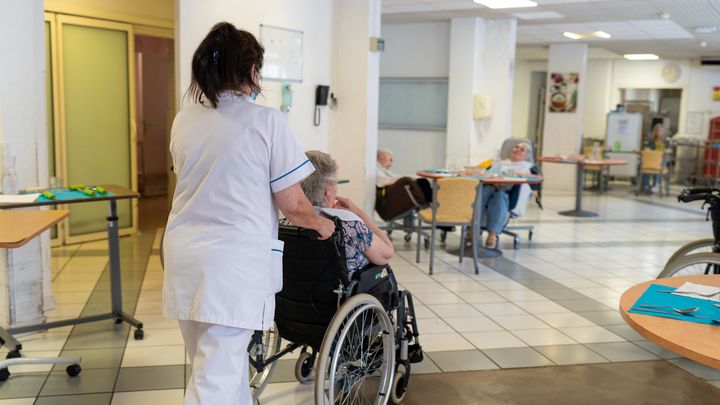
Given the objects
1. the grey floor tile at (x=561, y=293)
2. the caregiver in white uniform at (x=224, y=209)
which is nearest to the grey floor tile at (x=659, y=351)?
the grey floor tile at (x=561, y=293)

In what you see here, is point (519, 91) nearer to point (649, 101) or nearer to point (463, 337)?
point (649, 101)

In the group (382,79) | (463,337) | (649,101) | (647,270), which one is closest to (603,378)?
(463,337)

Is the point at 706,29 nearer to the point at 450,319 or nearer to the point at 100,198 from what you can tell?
the point at 450,319

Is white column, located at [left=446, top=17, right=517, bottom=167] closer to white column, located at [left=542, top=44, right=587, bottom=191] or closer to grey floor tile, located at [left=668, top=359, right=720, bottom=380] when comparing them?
white column, located at [left=542, top=44, right=587, bottom=191]

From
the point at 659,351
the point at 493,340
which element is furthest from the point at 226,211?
the point at 659,351

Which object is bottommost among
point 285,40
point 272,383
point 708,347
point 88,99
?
point 272,383

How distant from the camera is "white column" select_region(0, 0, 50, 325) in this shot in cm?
386

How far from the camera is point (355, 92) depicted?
636 cm

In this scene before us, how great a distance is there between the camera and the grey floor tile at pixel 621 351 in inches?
149

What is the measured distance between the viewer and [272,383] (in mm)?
3273

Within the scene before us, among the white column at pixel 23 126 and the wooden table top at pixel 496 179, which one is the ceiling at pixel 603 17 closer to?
the wooden table top at pixel 496 179

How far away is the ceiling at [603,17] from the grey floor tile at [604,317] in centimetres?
445

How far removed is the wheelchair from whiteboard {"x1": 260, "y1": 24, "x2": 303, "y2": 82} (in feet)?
10.4

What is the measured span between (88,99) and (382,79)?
450cm
